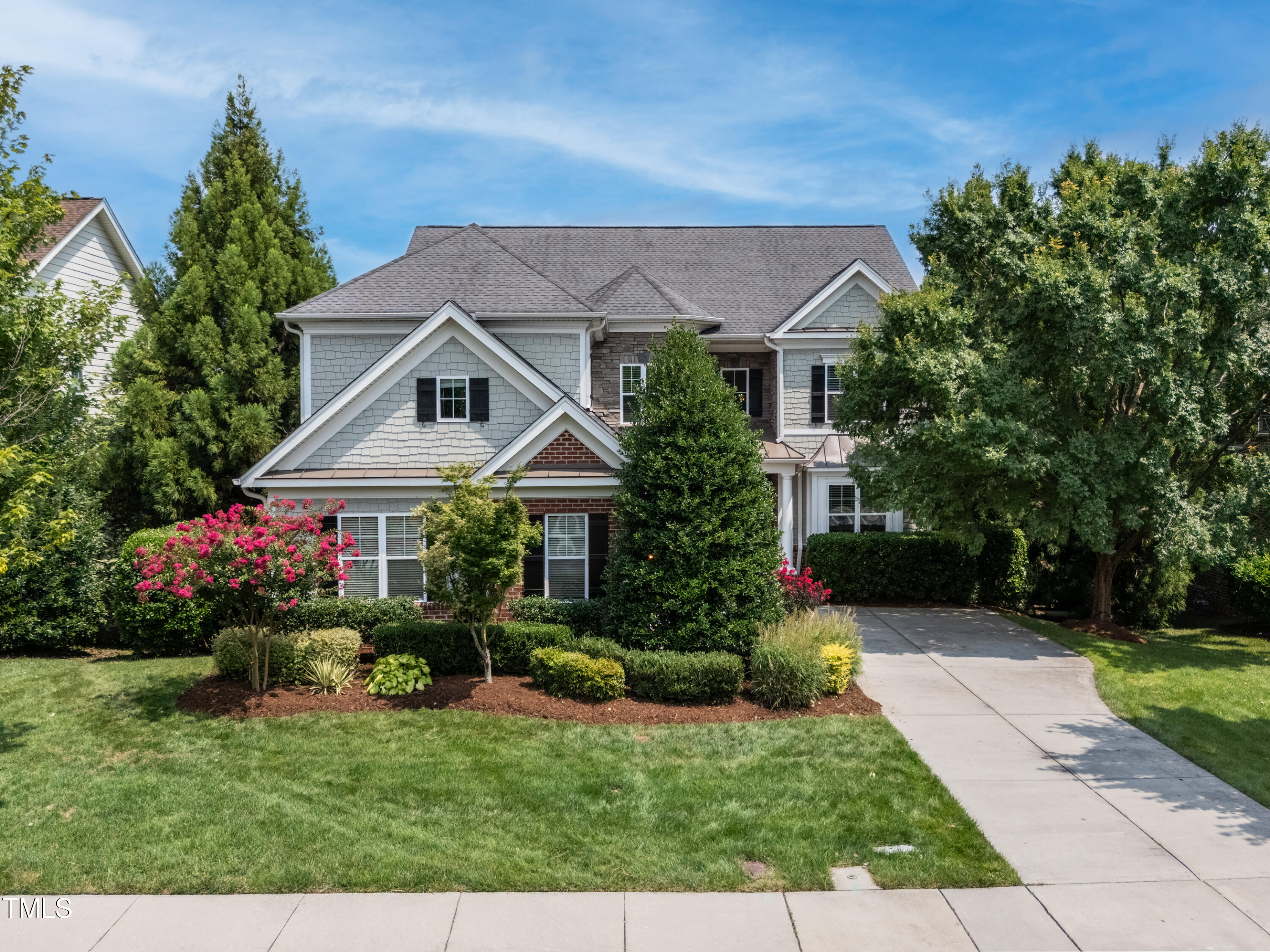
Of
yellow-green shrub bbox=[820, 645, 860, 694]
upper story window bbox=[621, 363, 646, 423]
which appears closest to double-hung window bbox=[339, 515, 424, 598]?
yellow-green shrub bbox=[820, 645, 860, 694]

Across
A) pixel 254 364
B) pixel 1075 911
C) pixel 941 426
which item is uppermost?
pixel 254 364

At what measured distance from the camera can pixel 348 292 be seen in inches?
766

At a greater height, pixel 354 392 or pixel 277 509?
pixel 354 392

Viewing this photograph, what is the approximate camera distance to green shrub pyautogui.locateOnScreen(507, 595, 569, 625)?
14578 millimetres

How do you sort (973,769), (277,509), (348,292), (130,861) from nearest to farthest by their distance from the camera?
(130,861)
(973,769)
(277,509)
(348,292)

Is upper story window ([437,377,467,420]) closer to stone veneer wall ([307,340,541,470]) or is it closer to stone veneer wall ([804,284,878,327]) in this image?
stone veneer wall ([307,340,541,470])

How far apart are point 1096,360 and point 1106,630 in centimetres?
572

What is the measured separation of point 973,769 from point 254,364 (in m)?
18.3

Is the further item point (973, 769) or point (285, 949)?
point (973, 769)

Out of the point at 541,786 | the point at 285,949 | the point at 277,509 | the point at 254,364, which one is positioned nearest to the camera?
the point at 285,949

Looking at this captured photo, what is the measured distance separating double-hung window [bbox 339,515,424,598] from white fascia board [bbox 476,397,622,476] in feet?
6.18

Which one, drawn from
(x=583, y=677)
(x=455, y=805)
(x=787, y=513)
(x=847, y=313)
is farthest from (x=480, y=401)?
(x=847, y=313)

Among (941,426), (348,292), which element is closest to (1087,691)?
(941,426)

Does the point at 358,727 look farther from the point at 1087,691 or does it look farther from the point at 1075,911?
the point at 1087,691
